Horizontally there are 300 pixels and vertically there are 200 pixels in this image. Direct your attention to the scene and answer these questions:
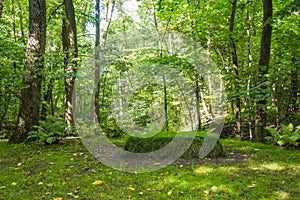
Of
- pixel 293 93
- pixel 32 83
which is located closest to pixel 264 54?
pixel 293 93

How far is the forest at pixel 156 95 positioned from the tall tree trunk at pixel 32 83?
3 cm

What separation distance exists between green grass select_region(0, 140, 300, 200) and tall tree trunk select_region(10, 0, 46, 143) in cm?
150

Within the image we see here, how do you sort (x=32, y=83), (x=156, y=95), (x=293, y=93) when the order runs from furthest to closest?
(x=156, y=95)
(x=293, y=93)
(x=32, y=83)

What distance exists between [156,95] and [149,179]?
499cm

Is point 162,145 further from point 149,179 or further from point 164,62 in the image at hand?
point 164,62

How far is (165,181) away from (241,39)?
7235 millimetres

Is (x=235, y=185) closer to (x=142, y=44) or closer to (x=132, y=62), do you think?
(x=132, y=62)

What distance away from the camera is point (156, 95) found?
28.2ft

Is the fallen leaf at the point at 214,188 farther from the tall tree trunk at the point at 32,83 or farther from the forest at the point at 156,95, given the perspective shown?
the tall tree trunk at the point at 32,83

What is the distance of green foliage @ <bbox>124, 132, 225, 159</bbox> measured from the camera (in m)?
5.19

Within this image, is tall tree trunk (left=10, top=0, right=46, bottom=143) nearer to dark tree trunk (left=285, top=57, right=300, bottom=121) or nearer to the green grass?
the green grass

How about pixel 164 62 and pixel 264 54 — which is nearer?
pixel 264 54

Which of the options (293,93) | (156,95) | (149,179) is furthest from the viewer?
(156,95)

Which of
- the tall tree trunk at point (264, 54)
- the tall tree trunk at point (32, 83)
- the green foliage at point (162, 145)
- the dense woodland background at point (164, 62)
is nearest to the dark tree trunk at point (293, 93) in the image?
the dense woodland background at point (164, 62)
